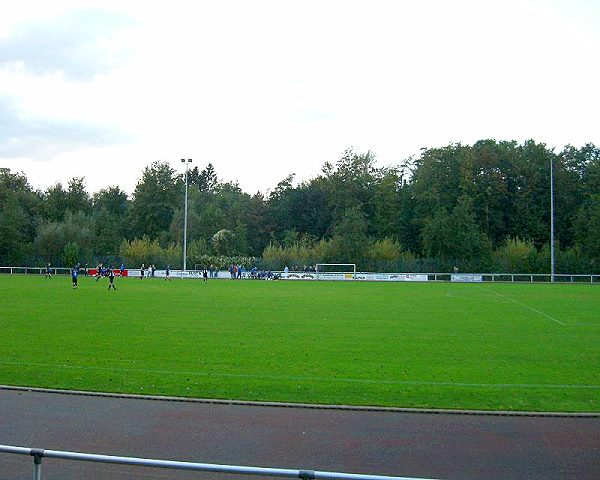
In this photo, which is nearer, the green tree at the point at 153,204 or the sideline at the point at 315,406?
the sideline at the point at 315,406

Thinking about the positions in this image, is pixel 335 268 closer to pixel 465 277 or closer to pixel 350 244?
pixel 350 244

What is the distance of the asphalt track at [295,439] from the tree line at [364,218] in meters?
63.1

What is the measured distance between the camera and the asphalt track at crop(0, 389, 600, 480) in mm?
7609

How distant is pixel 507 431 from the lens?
927 centimetres

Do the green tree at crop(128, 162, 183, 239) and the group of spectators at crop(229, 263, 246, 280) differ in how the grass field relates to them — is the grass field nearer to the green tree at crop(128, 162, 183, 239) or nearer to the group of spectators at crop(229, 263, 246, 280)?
the group of spectators at crop(229, 263, 246, 280)

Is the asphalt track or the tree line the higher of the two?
the tree line

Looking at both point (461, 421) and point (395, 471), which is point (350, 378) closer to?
point (461, 421)

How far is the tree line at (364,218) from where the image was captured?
77.2 m

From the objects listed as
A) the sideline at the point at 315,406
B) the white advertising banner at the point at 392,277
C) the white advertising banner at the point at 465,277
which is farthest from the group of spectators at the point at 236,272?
the sideline at the point at 315,406

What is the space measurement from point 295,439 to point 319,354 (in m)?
7.33

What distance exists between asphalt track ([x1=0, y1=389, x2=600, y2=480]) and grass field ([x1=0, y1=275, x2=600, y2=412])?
102 centimetres

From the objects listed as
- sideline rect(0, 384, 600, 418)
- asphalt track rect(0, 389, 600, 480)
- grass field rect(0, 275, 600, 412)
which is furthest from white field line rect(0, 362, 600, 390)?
asphalt track rect(0, 389, 600, 480)

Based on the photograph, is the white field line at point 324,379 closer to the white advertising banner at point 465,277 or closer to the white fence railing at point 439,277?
the white fence railing at point 439,277

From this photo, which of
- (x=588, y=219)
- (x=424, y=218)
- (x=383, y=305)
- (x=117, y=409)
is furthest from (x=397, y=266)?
(x=117, y=409)
